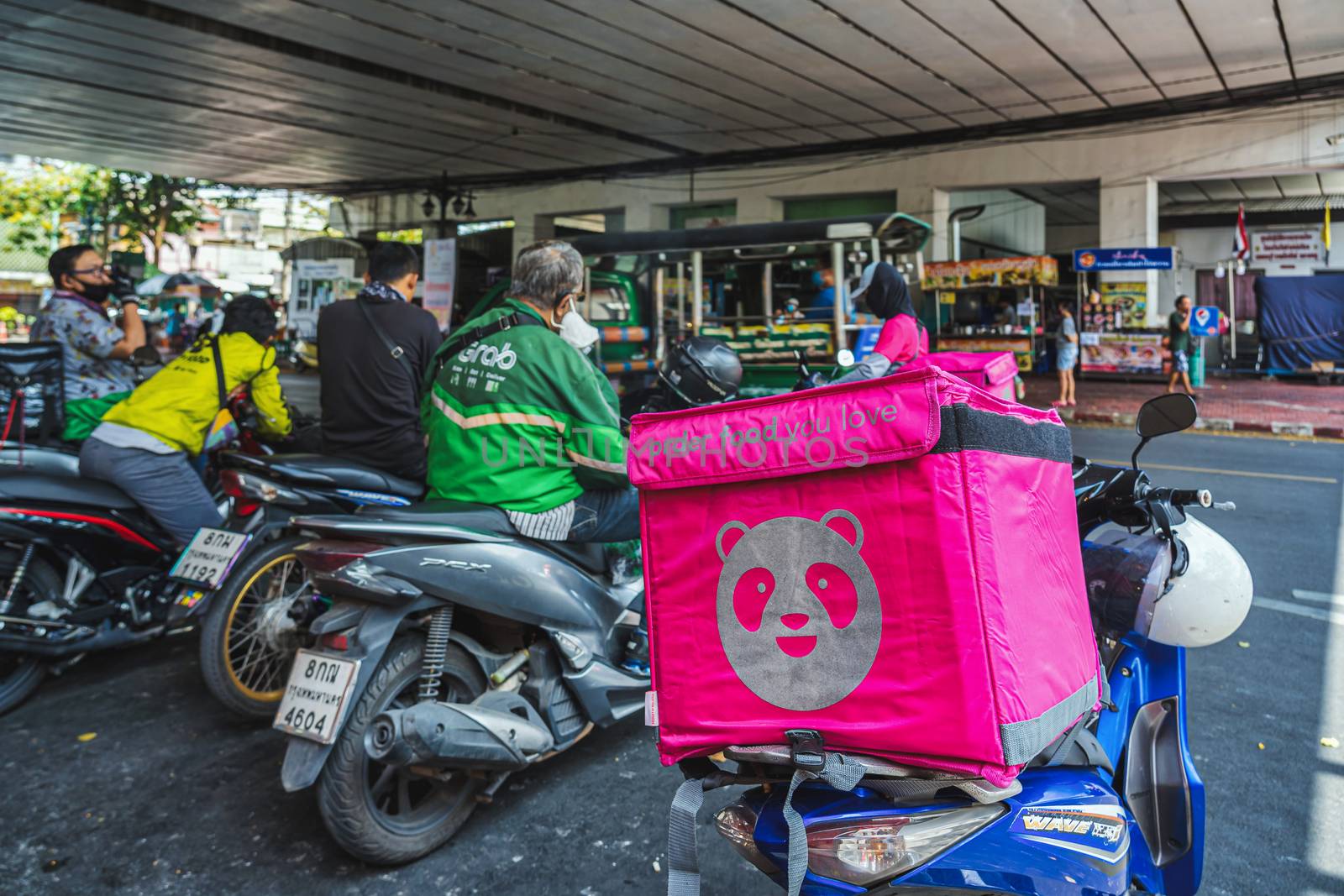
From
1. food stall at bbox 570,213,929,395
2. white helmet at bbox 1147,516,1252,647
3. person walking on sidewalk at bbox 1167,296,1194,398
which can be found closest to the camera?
white helmet at bbox 1147,516,1252,647

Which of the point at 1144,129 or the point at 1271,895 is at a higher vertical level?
the point at 1144,129

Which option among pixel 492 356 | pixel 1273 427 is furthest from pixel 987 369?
pixel 1273 427

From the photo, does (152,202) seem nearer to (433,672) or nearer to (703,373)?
(703,373)

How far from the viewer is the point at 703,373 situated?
3029 mm

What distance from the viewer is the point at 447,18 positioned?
10.5 m

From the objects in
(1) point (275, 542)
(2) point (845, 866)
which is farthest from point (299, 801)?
(2) point (845, 866)

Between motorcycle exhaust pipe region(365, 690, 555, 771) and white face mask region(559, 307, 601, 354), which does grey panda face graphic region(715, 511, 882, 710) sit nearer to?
motorcycle exhaust pipe region(365, 690, 555, 771)

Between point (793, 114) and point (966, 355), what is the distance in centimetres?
1291

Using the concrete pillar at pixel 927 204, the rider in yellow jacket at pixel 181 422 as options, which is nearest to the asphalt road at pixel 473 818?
the rider in yellow jacket at pixel 181 422

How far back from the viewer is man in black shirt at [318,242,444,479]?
3.68 metres

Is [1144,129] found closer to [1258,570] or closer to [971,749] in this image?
[1258,570]

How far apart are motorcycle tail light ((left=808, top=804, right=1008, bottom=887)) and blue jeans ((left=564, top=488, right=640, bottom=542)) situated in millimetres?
1476

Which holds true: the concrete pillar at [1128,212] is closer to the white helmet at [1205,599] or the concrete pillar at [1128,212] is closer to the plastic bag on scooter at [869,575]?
the white helmet at [1205,599]

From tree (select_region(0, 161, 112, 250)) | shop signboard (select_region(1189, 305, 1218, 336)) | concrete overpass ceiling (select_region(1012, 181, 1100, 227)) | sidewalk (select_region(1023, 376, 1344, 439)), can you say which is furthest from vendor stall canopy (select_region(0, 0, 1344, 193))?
tree (select_region(0, 161, 112, 250))
